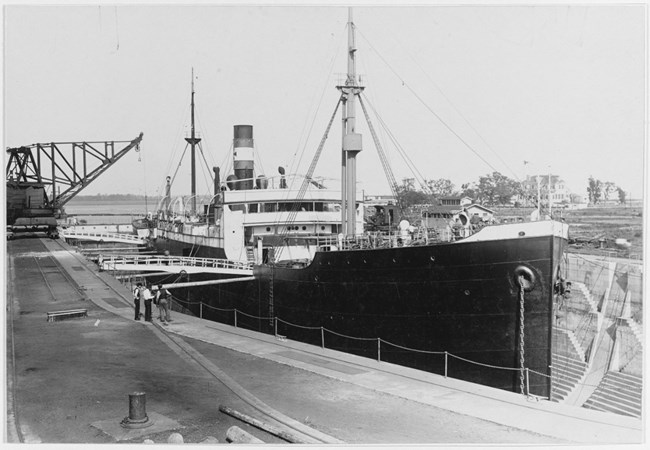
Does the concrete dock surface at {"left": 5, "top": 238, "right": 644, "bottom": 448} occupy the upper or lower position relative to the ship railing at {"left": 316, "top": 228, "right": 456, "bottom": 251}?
lower

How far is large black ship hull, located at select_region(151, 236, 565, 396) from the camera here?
1287cm

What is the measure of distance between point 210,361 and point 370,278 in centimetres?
514

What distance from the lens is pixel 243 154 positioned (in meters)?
29.1

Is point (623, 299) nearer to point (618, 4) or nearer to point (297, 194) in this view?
point (297, 194)

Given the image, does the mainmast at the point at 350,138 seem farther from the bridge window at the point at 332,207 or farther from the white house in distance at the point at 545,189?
the bridge window at the point at 332,207

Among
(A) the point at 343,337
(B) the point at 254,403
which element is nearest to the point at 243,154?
(A) the point at 343,337

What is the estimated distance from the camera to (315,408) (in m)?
9.36

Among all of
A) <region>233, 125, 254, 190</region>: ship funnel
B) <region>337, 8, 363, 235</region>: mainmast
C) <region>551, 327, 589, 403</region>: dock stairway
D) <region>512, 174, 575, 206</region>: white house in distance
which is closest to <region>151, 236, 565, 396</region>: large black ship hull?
<region>512, 174, 575, 206</region>: white house in distance

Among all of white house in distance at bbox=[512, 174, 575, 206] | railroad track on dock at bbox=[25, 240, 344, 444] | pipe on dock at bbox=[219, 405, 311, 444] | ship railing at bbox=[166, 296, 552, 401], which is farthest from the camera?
white house in distance at bbox=[512, 174, 575, 206]

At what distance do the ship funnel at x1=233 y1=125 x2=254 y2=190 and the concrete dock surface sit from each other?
14745 millimetres

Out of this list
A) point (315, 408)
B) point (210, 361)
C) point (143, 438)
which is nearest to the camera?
point (143, 438)

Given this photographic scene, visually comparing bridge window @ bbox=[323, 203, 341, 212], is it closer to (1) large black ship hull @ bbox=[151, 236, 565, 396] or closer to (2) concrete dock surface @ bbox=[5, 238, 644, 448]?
(1) large black ship hull @ bbox=[151, 236, 565, 396]

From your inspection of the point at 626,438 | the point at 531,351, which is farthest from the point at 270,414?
the point at 531,351

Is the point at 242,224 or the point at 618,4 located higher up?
the point at 618,4
